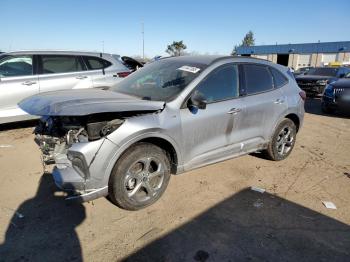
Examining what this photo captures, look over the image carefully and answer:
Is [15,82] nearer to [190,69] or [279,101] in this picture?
[190,69]

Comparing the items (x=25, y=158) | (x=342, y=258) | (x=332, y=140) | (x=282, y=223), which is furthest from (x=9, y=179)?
(x=332, y=140)

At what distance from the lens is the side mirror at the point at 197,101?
3634 mm

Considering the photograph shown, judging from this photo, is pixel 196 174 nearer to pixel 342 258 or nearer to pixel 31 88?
pixel 342 258

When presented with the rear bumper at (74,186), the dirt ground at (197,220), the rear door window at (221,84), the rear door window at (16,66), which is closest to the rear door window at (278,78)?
the rear door window at (221,84)

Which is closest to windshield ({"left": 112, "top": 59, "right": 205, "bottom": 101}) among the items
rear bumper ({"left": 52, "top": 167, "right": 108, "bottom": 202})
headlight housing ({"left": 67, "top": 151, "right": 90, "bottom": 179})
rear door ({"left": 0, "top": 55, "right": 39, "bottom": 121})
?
headlight housing ({"left": 67, "top": 151, "right": 90, "bottom": 179})

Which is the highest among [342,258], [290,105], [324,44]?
[324,44]

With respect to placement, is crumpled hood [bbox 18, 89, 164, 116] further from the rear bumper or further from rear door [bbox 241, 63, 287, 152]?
rear door [bbox 241, 63, 287, 152]

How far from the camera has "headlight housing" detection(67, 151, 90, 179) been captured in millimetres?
3037

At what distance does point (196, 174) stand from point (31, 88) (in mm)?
4247

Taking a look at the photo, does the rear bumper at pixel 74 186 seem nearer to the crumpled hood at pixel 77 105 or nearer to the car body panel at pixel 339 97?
the crumpled hood at pixel 77 105

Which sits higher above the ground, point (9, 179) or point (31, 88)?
point (31, 88)

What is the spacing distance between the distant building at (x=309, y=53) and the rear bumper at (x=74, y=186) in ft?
173

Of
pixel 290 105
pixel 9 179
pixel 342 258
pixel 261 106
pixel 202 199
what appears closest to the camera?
pixel 342 258

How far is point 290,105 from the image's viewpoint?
5148mm
